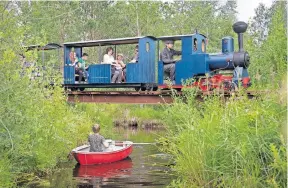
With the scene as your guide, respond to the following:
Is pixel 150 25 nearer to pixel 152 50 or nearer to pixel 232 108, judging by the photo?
pixel 152 50

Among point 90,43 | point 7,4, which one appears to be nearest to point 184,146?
point 7,4

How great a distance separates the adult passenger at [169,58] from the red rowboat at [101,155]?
13.7 feet

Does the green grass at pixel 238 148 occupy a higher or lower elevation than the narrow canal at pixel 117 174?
higher

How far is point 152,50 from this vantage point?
1769 centimetres

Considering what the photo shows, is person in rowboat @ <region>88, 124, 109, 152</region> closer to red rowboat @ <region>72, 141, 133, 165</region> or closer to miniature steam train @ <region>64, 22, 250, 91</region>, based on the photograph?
red rowboat @ <region>72, 141, 133, 165</region>

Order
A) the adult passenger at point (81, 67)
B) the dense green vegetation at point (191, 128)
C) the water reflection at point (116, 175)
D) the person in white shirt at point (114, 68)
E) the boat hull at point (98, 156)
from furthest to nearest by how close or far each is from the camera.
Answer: the adult passenger at point (81, 67) < the person in white shirt at point (114, 68) < the boat hull at point (98, 156) < the water reflection at point (116, 175) < the dense green vegetation at point (191, 128)

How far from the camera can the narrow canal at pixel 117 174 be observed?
10.1 metres

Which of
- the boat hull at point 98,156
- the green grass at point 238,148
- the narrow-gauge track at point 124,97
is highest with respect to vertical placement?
the narrow-gauge track at point 124,97

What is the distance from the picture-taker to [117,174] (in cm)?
1154

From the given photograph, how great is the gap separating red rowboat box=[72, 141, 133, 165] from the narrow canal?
154 mm

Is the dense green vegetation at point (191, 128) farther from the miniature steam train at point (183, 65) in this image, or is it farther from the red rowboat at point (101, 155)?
the miniature steam train at point (183, 65)

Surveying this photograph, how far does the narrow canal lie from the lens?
1010 cm

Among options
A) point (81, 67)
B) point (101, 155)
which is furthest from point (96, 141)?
point (81, 67)

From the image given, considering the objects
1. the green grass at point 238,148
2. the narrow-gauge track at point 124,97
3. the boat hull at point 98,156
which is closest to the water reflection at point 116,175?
the boat hull at point 98,156
